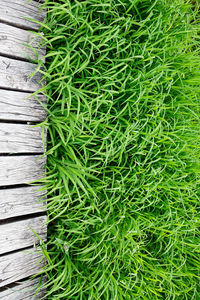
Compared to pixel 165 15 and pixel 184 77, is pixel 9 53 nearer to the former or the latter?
pixel 165 15

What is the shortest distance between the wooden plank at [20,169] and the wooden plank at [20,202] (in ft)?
0.13

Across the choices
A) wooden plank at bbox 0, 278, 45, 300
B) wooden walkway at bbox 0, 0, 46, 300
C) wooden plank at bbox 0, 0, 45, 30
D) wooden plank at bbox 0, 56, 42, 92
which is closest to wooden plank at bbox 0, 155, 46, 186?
wooden walkway at bbox 0, 0, 46, 300

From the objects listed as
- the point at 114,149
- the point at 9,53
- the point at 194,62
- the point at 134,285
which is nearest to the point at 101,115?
the point at 114,149

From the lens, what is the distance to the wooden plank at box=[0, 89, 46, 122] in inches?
38.0

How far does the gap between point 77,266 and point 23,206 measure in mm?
397

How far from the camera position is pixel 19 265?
1021 millimetres

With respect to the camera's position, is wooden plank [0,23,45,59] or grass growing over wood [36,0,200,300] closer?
wooden plank [0,23,45,59]

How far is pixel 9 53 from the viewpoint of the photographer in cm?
98

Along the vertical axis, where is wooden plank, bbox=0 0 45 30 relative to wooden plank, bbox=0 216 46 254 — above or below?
above

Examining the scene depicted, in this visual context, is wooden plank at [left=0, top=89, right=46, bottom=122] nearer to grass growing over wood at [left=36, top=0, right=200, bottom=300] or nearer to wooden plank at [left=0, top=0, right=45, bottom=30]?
grass growing over wood at [left=36, top=0, right=200, bottom=300]

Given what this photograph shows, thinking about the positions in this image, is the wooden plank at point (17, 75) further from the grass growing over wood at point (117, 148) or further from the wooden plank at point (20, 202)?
the wooden plank at point (20, 202)

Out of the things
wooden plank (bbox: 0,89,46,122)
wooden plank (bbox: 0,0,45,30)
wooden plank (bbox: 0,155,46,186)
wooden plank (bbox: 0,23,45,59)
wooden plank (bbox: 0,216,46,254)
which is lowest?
wooden plank (bbox: 0,216,46,254)

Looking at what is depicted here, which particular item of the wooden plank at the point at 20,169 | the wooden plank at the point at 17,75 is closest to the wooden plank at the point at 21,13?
the wooden plank at the point at 17,75

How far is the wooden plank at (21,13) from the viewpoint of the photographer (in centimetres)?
96
